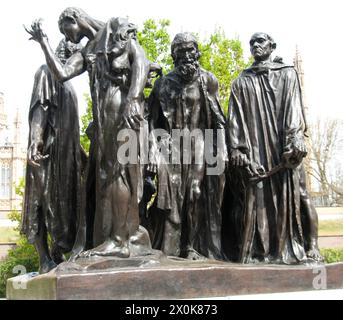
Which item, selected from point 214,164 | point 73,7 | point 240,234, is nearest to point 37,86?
point 73,7

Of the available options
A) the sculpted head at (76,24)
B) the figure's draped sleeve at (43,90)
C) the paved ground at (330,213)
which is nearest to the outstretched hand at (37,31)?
the sculpted head at (76,24)

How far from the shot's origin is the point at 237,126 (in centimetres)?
767

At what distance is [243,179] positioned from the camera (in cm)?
755

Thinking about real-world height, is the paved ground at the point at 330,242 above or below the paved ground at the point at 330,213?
below

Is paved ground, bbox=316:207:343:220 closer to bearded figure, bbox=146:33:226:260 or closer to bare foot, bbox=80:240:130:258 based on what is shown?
bearded figure, bbox=146:33:226:260

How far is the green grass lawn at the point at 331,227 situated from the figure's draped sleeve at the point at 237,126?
27570mm

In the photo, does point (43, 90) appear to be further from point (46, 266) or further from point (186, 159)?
point (46, 266)

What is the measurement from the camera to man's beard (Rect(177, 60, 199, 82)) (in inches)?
305

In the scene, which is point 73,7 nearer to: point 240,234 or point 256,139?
point 256,139

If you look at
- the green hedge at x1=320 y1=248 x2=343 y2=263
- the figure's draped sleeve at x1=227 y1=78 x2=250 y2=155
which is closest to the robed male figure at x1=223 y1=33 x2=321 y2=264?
the figure's draped sleeve at x1=227 y1=78 x2=250 y2=155

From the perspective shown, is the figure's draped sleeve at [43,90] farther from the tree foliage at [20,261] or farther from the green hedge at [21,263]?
the green hedge at [21,263]

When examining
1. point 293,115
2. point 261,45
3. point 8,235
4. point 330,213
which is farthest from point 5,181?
point 293,115

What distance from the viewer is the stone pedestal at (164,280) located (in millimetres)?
5789
